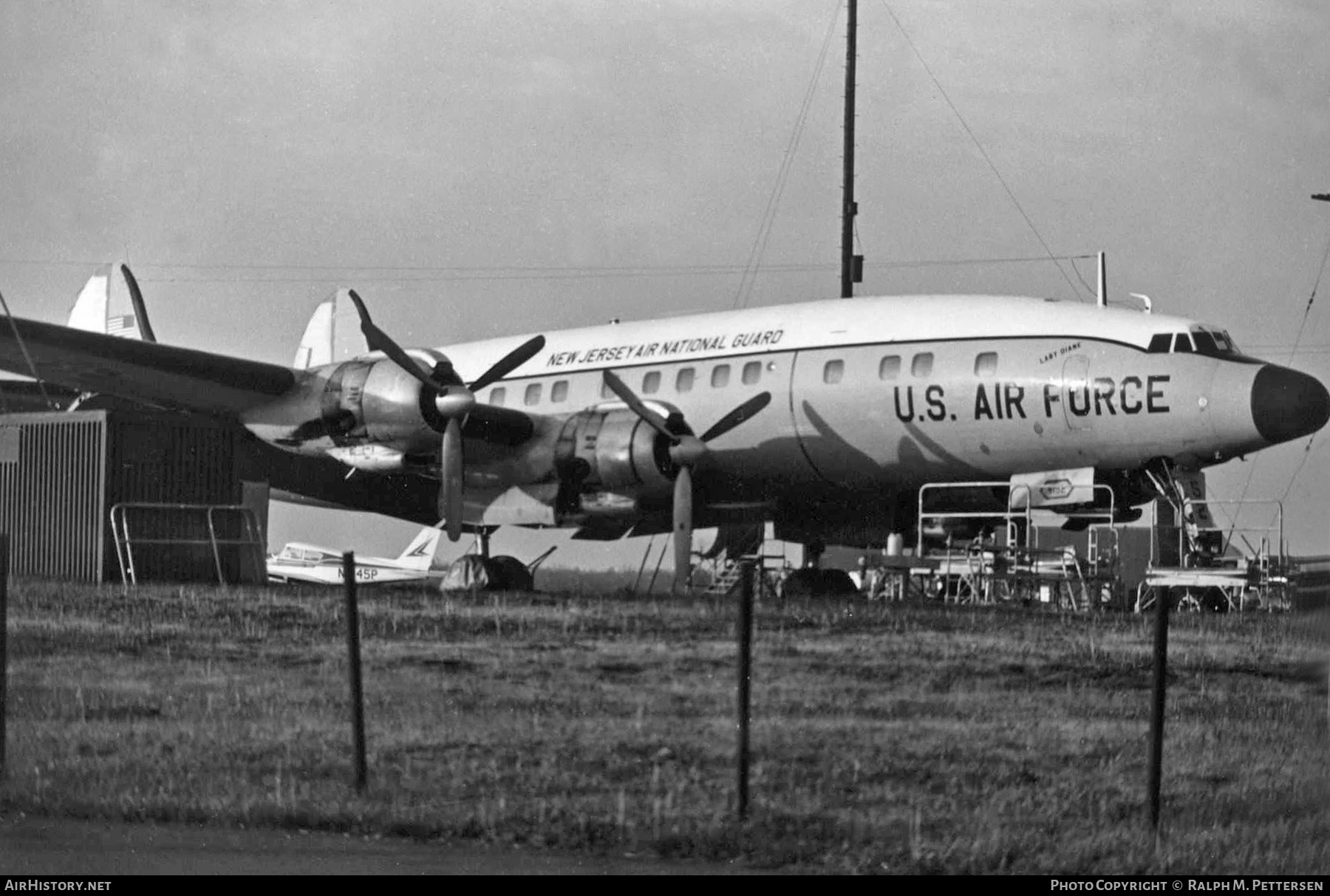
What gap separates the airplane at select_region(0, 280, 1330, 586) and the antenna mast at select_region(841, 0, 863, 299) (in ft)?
43.5

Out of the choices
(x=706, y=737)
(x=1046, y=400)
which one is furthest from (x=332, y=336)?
(x=706, y=737)

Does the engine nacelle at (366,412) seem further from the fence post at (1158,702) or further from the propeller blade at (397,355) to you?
the fence post at (1158,702)

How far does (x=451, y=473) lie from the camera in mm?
23062

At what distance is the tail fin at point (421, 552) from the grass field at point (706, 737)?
21.2m

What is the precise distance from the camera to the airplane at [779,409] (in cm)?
2138

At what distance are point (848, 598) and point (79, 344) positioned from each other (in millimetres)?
10663

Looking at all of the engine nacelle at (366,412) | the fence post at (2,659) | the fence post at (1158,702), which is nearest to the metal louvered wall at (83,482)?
the engine nacelle at (366,412)

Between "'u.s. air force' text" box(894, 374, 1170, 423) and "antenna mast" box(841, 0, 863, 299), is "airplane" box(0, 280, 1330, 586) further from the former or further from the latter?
"antenna mast" box(841, 0, 863, 299)

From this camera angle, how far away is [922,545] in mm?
24328

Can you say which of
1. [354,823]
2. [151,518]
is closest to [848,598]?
[151,518]

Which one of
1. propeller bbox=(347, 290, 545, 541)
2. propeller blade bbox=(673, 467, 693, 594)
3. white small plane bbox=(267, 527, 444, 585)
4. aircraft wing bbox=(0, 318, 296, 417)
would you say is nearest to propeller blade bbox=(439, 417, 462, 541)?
propeller bbox=(347, 290, 545, 541)

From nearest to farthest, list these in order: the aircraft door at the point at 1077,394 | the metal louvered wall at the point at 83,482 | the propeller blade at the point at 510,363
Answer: the aircraft door at the point at 1077,394 < the metal louvered wall at the point at 83,482 < the propeller blade at the point at 510,363

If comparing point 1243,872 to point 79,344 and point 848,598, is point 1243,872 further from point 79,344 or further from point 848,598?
point 79,344

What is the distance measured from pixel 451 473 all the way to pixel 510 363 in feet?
8.84
